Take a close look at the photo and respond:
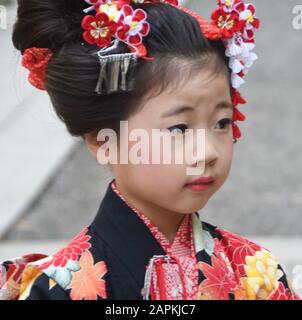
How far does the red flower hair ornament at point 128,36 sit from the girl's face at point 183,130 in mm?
98

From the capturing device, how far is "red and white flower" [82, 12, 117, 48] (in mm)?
1898

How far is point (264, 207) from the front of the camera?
4914mm

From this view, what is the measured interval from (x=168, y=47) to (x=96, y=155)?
325mm

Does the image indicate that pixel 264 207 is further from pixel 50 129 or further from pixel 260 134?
pixel 50 129

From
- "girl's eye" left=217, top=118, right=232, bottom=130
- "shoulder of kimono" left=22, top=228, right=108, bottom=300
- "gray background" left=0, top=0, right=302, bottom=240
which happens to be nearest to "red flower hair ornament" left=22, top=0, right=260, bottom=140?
"girl's eye" left=217, top=118, right=232, bottom=130

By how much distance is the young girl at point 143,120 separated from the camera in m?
1.87

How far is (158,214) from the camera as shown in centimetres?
199

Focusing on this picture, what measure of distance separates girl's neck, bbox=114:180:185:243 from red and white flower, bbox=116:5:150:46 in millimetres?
356

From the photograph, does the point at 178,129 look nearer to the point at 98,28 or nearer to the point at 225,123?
the point at 225,123

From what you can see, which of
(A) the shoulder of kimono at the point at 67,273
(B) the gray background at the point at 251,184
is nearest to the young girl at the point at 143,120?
(A) the shoulder of kimono at the point at 67,273

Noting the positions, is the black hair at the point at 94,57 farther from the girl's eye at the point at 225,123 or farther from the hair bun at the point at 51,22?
the girl's eye at the point at 225,123

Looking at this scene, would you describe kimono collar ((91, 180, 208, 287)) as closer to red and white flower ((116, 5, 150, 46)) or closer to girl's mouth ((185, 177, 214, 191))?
girl's mouth ((185, 177, 214, 191))
